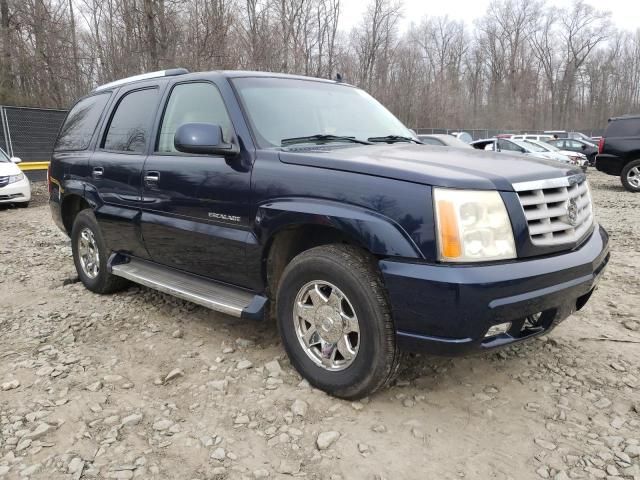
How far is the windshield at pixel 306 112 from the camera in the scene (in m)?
3.27

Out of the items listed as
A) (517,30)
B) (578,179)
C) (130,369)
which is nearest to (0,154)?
(130,369)

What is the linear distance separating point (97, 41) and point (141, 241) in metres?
22.6

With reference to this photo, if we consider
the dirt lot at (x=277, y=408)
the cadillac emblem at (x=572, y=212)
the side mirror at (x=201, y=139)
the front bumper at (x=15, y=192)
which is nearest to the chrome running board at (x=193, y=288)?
the dirt lot at (x=277, y=408)

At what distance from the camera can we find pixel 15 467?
7.68 ft

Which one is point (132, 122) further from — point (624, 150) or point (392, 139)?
point (624, 150)

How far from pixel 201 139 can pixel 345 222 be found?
1040 mm

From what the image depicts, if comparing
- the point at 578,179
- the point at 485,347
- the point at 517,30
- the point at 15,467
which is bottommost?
the point at 15,467

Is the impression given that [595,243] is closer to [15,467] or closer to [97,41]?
[15,467]

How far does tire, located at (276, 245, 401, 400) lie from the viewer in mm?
2539

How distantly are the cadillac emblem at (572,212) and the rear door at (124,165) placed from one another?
9.57 ft

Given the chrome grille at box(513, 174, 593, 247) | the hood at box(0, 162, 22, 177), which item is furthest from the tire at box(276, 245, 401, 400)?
the hood at box(0, 162, 22, 177)

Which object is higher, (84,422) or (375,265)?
(375,265)

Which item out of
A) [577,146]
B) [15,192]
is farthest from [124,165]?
[577,146]

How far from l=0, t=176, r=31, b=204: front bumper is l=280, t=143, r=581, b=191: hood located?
989cm
